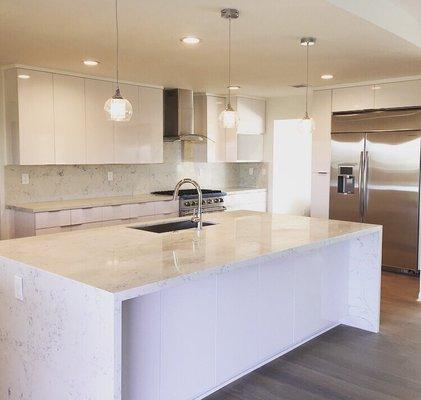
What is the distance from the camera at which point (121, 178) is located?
6.24 meters

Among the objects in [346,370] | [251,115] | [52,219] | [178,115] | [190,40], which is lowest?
[346,370]

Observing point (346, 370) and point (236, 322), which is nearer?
point (236, 322)

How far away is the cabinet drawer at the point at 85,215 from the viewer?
503 centimetres

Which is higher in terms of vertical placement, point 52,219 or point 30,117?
point 30,117

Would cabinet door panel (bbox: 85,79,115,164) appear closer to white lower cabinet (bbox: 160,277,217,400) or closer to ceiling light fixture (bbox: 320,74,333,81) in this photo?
ceiling light fixture (bbox: 320,74,333,81)

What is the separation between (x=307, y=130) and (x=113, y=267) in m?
2.25

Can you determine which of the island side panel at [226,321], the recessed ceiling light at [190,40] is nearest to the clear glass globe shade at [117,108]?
the recessed ceiling light at [190,40]

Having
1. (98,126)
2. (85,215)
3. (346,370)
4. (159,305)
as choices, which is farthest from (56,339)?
(98,126)

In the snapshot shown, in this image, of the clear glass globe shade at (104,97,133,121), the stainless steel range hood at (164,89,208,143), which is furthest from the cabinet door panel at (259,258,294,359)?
the stainless steel range hood at (164,89,208,143)

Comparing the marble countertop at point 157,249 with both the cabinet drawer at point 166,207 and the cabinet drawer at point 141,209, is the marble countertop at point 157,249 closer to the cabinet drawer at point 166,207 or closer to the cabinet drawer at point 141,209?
the cabinet drawer at point 141,209

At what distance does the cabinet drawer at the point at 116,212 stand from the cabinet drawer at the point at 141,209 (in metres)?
0.07

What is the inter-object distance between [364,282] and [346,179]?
242cm

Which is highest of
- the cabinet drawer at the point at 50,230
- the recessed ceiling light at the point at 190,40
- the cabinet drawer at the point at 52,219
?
the recessed ceiling light at the point at 190,40

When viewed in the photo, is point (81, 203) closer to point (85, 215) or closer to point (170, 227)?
point (85, 215)
